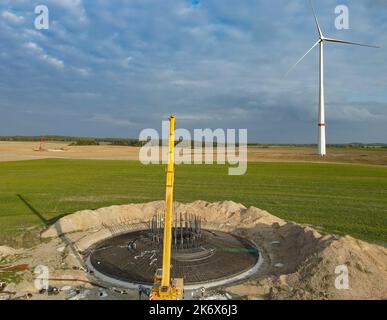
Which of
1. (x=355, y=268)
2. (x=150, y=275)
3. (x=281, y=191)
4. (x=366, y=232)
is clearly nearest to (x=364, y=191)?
(x=281, y=191)

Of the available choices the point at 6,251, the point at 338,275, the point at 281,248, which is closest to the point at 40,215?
the point at 6,251

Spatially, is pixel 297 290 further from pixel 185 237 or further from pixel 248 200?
pixel 248 200

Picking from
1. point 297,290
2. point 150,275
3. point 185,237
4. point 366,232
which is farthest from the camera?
point 366,232

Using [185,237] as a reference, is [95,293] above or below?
below

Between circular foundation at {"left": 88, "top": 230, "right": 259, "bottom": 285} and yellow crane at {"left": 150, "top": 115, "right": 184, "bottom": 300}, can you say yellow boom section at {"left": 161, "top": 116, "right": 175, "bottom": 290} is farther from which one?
circular foundation at {"left": 88, "top": 230, "right": 259, "bottom": 285}

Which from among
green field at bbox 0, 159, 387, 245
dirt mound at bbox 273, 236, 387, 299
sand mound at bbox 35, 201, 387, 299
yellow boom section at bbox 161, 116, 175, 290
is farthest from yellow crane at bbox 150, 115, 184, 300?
A: green field at bbox 0, 159, 387, 245

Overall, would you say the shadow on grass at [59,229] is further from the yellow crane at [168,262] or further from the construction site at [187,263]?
the yellow crane at [168,262]
